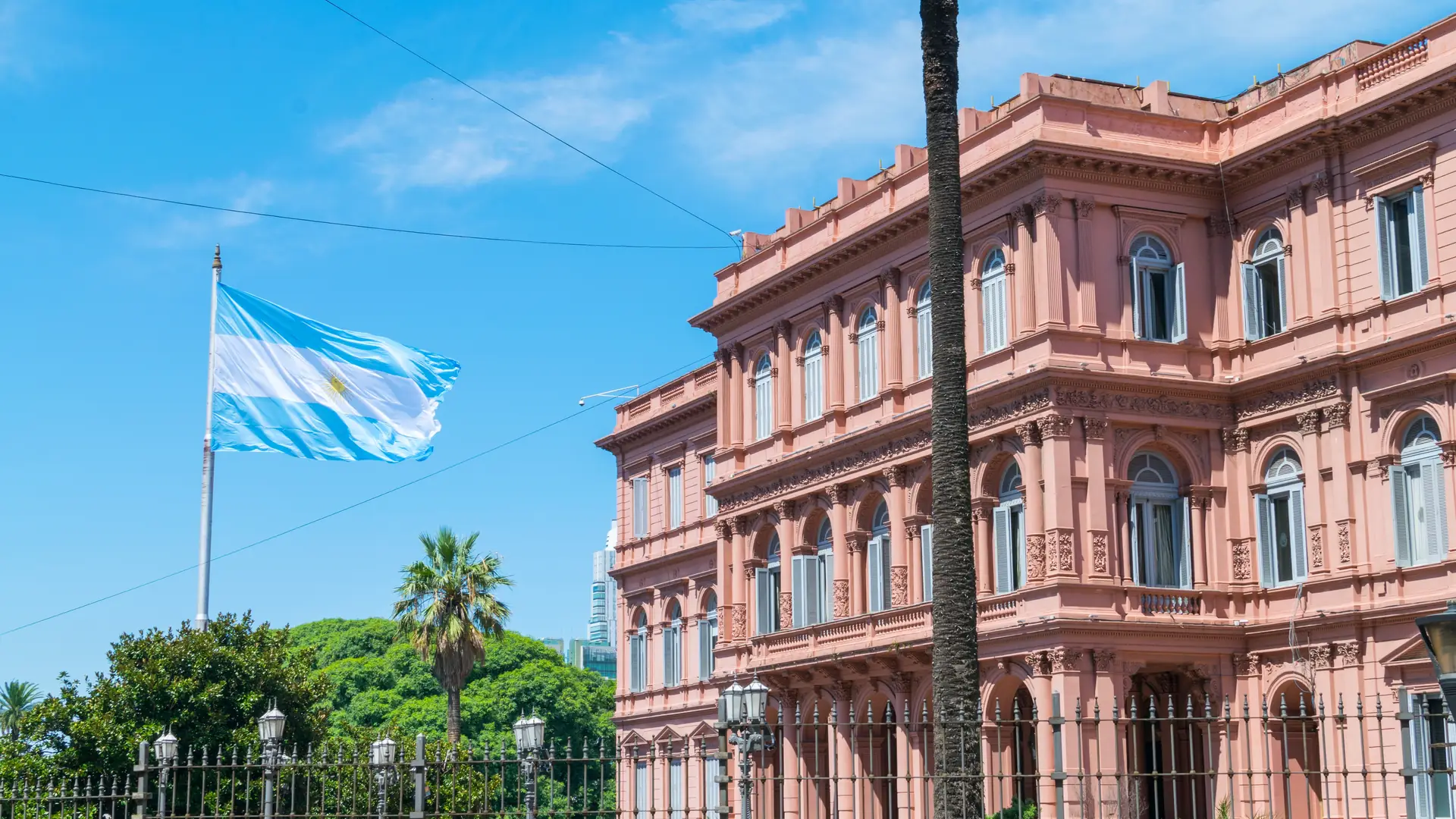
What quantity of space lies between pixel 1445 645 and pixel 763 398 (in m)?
31.1

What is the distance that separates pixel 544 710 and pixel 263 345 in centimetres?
5873

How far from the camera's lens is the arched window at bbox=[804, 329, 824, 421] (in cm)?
4034

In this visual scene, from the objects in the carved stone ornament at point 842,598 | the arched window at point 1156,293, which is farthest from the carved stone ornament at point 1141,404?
the carved stone ornament at point 842,598

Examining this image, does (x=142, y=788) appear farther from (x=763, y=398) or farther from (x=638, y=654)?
(x=638, y=654)

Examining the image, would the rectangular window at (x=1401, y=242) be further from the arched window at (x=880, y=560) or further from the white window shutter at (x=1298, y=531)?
the arched window at (x=880, y=560)

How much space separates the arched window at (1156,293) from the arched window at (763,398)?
1041cm

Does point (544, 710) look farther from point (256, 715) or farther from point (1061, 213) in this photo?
point (1061, 213)

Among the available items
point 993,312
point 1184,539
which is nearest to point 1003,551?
point 1184,539

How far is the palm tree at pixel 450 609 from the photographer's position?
2148 inches

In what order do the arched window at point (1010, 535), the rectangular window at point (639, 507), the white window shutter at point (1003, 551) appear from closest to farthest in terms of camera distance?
the arched window at point (1010, 535)
the white window shutter at point (1003, 551)
the rectangular window at point (639, 507)

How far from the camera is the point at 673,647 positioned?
5231cm

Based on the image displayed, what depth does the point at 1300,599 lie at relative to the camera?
105ft

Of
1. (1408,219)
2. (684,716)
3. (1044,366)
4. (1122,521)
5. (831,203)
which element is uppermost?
(831,203)

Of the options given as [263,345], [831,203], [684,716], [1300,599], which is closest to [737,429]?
[831,203]
